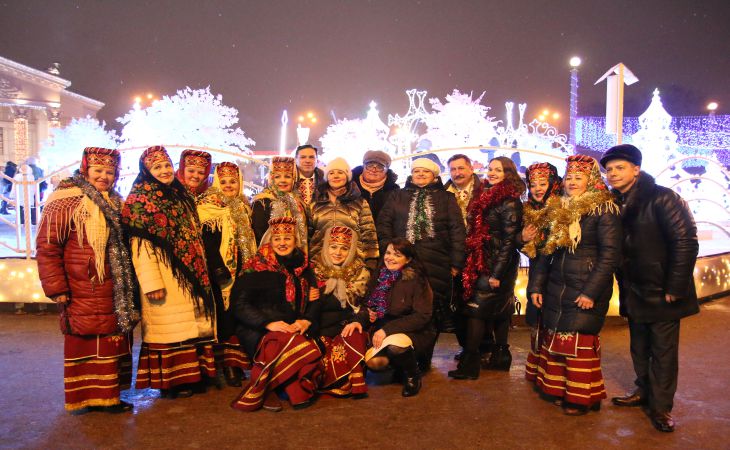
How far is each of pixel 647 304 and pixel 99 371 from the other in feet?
12.6

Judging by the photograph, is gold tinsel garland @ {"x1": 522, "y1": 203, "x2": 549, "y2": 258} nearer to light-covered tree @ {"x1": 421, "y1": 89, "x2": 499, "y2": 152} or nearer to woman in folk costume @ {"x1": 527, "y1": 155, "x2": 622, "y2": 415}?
woman in folk costume @ {"x1": 527, "y1": 155, "x2": 622, "y2": 415}

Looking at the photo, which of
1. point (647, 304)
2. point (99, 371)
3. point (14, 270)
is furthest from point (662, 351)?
point (14, 270)

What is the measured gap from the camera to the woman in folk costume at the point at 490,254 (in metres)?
4.66

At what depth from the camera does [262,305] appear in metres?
4.30

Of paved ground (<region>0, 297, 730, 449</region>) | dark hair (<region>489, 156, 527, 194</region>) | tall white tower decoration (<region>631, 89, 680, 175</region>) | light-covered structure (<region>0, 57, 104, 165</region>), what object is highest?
light-covered structure (<region>0, 57, 104, 165</region>)

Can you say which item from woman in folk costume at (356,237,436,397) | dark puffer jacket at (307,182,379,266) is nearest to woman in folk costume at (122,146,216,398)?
dark puffer jacket at (307,182,379,266)

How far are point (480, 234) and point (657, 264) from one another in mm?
1429

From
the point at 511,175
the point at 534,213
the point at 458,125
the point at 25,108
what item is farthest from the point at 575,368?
the point at 25,108

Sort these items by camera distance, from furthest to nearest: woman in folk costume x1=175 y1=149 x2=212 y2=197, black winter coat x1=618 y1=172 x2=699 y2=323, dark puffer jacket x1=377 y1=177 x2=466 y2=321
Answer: dark puffer jacket x1=377 y1=177 x2=466 y2=321, woman in folk costume x1=175 y1=149 x2=212 y2=197, black winter coat x1=618 y1=172 x2=699 y2=323

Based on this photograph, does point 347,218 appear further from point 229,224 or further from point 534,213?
point 534,213

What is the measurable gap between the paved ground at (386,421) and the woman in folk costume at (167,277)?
25cm

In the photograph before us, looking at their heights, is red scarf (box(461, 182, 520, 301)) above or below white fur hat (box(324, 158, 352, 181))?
below

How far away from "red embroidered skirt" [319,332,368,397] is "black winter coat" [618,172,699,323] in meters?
2.01

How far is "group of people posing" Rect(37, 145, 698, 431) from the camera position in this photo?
3.79 metres
